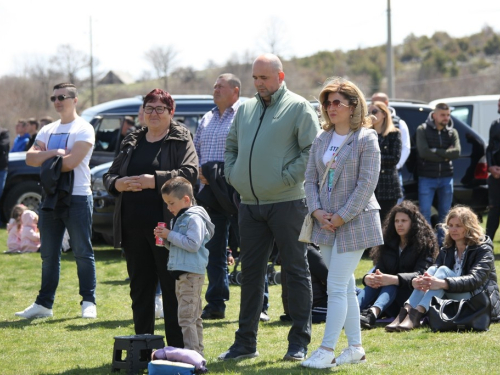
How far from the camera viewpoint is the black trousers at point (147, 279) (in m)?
6.01

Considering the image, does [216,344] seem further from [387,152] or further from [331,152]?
[387,152]

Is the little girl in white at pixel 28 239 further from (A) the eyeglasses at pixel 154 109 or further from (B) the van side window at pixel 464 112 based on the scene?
(B) the van side window at pixel 464 112

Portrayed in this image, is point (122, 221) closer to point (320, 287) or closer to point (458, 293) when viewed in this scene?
point (320, 287)

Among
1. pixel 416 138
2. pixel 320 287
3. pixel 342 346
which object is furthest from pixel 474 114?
pixel 342 346

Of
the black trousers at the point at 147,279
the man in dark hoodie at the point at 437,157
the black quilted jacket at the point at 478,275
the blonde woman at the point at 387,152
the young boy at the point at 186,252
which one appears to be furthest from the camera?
the man in dark hoodie at the point at 437,157

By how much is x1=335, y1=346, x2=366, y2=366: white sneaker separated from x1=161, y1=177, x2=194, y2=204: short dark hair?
1.55 metres

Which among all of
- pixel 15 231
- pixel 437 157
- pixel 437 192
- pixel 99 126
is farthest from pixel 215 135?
pixel 99 126

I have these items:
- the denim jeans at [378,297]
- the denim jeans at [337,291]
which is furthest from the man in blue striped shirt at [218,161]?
the denim jeans at [337,291]

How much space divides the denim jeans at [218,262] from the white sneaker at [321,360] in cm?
247

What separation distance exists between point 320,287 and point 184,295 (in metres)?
2.42

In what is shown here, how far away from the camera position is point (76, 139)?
26.1 feet

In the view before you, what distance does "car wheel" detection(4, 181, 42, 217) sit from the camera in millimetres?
15320

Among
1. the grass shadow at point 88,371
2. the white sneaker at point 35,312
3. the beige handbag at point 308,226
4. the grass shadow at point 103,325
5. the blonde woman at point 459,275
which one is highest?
the beige handbag at point 308,226

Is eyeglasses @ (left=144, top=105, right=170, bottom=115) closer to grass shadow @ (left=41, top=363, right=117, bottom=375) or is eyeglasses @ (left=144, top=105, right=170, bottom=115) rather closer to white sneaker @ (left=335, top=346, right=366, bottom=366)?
grass shadow @ (left=41, top=363, right=117, bottom=375)
